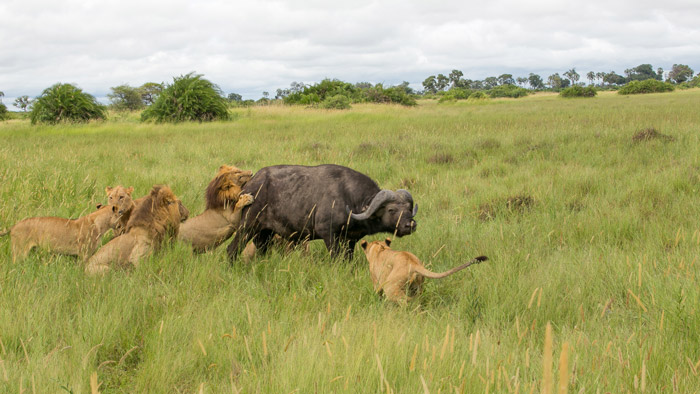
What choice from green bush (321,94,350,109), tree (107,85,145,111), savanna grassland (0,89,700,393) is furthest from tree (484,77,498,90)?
savanna grassland (0,89,700,393)

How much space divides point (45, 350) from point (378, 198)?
9.88 ft

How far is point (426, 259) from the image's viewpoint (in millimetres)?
5293

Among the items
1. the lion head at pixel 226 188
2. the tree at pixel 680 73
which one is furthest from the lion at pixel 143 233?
the tree at pixel 680 73

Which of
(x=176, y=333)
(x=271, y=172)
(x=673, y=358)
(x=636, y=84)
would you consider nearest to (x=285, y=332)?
(x=176, y=333)

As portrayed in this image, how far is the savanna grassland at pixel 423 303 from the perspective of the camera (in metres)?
2.51

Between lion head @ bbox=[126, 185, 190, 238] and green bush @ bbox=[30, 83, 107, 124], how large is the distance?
75.8 feet

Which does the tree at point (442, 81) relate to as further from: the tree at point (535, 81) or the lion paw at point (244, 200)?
the lion paw at point (244, 200)

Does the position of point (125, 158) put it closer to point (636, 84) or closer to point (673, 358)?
point (673, 358)

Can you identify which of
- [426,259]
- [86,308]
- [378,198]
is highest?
[378,198]

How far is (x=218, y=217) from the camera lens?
5.57 metres

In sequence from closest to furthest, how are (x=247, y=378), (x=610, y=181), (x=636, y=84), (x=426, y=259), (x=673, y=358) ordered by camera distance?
(x=247, y=378), (x=673, y=358), (x=426, y=259), (x=610, y=181), (x=636, y=84)

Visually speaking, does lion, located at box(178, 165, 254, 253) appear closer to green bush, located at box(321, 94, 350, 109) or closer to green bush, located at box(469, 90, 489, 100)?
green bush, located at box(321, 94, 350, 109)

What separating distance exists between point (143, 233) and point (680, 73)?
168 metres

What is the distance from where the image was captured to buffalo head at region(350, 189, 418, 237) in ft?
15.9
